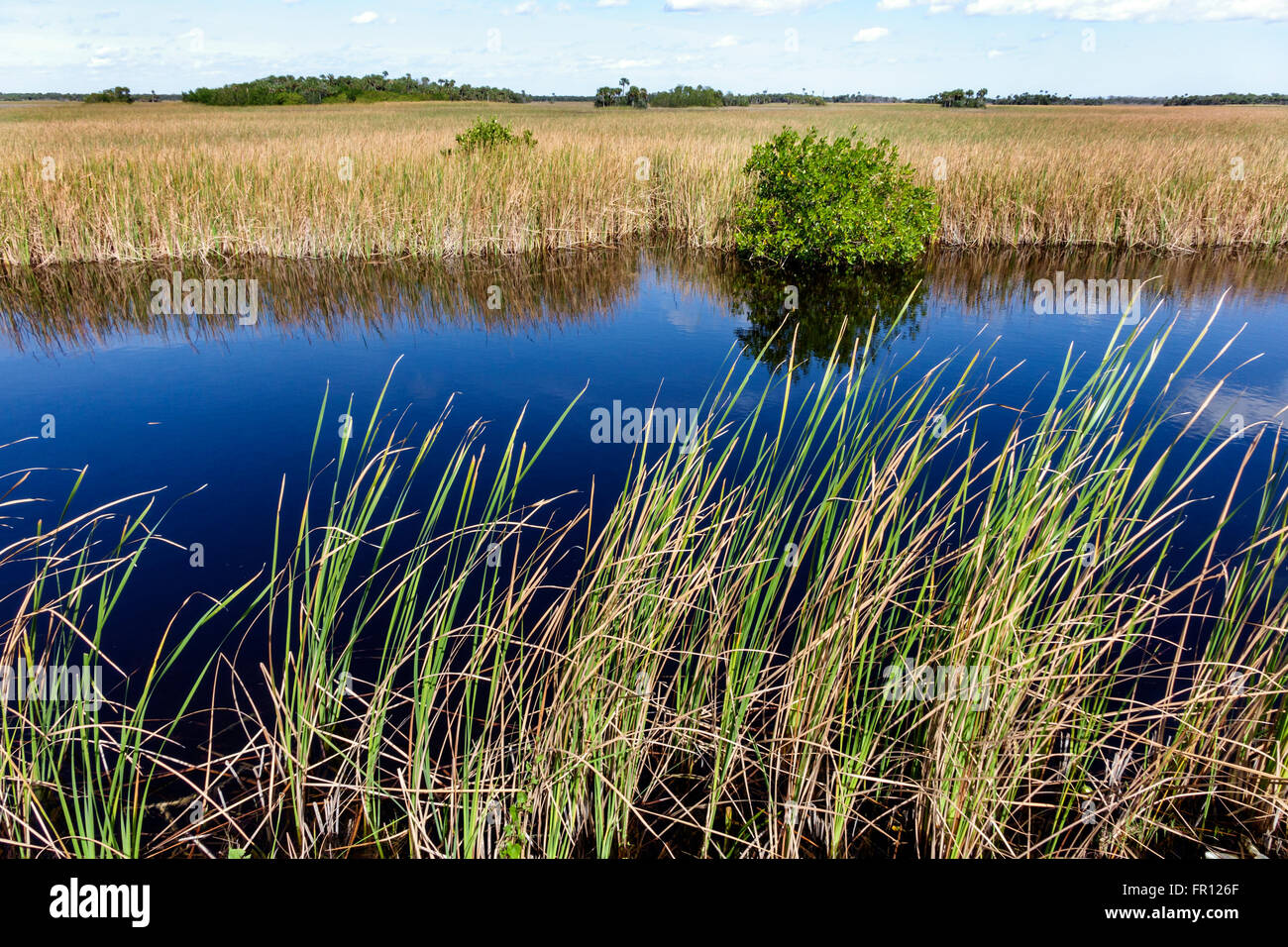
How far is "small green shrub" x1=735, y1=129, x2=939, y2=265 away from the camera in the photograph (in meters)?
9.31

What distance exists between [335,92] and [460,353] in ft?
223

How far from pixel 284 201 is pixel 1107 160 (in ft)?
42.8

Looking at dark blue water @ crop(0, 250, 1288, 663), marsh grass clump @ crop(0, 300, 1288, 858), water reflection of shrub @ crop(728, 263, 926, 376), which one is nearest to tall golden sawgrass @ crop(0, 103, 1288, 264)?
dark blue water @ crop(0, 250, 1288, 663)

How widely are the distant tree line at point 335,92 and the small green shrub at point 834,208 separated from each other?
54370 millimetres

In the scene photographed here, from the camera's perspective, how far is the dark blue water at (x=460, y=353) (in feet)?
15.1

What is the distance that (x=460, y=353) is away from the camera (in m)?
6.95

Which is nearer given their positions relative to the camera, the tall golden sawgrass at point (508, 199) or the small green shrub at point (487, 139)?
the tall golden sawgrass at point (508, 199)

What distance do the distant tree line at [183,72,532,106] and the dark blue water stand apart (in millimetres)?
53817

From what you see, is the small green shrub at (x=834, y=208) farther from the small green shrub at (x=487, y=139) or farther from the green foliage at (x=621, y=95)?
the green foliage at (x=621, y=95)

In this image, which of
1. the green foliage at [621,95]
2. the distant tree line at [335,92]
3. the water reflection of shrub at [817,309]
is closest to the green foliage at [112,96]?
the distant tree line at [335,92]

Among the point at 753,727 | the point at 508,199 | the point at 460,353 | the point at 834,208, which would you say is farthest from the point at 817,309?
the point at 753,727

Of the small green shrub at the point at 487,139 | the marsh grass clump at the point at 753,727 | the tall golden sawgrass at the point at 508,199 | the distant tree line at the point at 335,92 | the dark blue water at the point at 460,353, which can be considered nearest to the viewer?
the marsh grass clump at the point at 753,727
